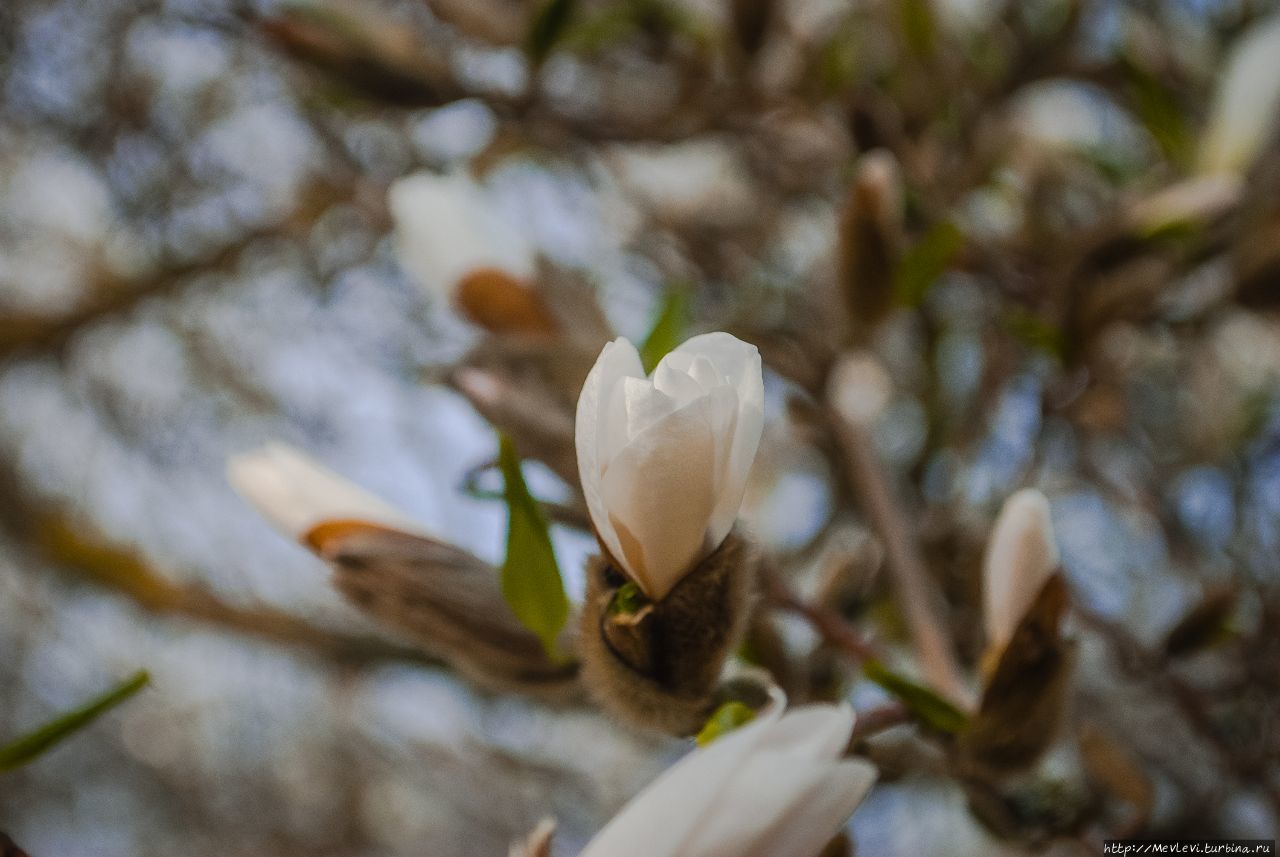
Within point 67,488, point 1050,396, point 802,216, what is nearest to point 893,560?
point 1050,396

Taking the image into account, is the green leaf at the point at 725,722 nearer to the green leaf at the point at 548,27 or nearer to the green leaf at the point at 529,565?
the green leaf at the point at 529,565

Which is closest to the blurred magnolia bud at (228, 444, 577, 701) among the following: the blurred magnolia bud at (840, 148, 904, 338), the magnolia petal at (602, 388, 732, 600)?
the magnolia petal at (602, 388, 732, 600)

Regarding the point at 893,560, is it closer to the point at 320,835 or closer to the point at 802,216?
the point at 802,216

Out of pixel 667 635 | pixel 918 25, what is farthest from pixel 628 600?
pixel 918 25

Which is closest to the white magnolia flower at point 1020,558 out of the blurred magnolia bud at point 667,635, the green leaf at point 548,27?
the blurred magnolia bud at point 667,635

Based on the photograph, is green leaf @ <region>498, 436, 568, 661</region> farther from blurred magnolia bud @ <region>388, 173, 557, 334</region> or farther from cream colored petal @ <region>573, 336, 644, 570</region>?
blurred magnolia bud @ <region>388, 173, 557, 334</region>

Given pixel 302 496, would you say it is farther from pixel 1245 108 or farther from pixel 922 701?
pixel 1245 108

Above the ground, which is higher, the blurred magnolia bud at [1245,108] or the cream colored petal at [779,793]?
the blurred magnolia bud at [1245,108]
